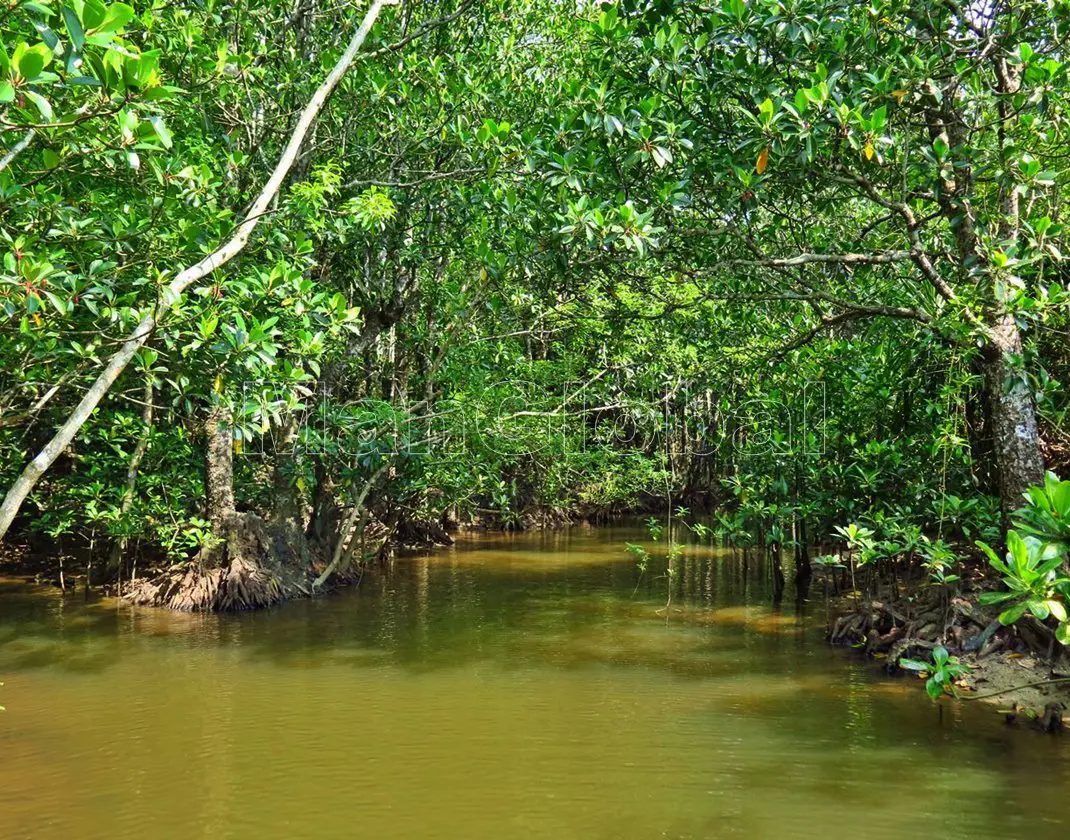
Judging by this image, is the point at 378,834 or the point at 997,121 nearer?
the point at 378,834

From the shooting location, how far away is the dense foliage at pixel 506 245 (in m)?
4.58

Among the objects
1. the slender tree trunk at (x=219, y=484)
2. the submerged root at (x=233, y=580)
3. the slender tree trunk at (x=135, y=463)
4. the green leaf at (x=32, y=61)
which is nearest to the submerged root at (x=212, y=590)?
the submerged root at (x=233, y=580)

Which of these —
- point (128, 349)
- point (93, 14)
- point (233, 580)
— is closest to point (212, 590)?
point (233, 580)

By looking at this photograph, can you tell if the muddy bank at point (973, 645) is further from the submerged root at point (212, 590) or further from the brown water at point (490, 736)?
the submerged root at point (212, 590)

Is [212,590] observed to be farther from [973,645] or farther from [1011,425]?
[1011,425]

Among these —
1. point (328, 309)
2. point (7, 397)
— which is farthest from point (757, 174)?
point (7, 397)

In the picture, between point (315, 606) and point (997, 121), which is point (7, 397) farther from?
point (997, 121)

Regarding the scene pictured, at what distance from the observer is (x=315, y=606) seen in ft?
33.4

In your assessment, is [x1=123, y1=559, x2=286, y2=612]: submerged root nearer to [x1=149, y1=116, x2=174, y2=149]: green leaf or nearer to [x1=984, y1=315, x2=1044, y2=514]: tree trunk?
[x1=149, y1=116, x2=174, y2=149]: green leaf

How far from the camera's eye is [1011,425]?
19.4 ft

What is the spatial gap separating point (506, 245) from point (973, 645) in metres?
5.29

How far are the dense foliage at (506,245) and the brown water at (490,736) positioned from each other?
141cm

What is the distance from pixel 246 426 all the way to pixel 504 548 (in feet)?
38.9

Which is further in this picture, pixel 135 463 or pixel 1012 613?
pixel 135 463
